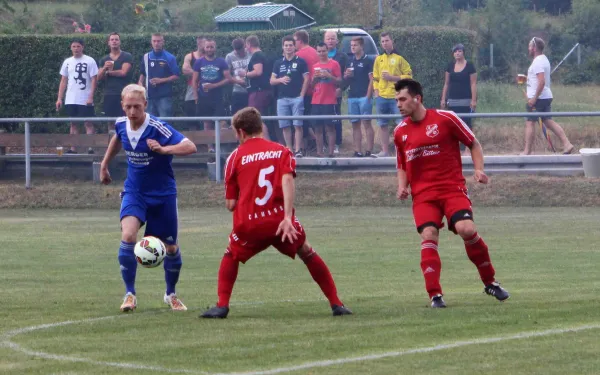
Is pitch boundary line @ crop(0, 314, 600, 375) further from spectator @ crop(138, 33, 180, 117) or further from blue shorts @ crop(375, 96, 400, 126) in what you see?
spectator @ crop(138, 33, 180, 117)

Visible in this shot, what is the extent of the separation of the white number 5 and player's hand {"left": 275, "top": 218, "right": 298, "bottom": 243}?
0.25m

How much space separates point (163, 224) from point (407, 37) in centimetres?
1704

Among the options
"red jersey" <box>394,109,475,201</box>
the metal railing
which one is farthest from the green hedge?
"red jersey" <box>394,109,475,201</box>

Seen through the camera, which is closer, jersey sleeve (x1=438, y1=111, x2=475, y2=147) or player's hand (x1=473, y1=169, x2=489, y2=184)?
player's hand (x1=473, y1=169, x2=489, y2=184)

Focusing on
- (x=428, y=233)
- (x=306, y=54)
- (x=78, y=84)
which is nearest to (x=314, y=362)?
(x=428, y=233)

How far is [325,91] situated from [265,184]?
13248mm

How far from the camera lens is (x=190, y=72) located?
74.6 ft

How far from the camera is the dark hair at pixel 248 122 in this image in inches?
336

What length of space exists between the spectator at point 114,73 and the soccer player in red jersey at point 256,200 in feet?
44.6

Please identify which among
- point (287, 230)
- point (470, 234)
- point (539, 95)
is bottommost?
point (470, 234)

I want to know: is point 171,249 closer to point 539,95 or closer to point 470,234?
point 470,234

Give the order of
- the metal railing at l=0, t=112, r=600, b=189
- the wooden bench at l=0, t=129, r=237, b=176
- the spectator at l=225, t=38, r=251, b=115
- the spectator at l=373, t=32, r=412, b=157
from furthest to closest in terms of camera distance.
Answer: the spectator at l=225, t=38, r=251, b=115 < the wooden bench at l=0, t=129, r=237, b=176 < the spectator at l=373, t=32, r=412, b=157 < the metal railing at l=0, t=112, r=600, b=189

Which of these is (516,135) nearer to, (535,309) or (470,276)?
(470,276)

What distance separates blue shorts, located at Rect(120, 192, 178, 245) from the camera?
30.3 ft
